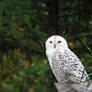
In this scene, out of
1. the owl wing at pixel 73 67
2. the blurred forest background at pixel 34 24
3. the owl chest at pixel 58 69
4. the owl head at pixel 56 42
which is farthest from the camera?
the blurred forest background at pixel 34 24

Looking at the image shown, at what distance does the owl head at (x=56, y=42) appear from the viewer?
2.65 meters

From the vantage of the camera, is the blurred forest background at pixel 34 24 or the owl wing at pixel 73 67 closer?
the owl wing at pixel 73 67

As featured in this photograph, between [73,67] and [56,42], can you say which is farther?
[56,42]

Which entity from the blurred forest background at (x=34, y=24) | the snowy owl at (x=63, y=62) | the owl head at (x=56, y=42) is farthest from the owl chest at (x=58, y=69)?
the blurred forest background at (x=34, y=24)

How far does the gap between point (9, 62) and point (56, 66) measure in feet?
5.74

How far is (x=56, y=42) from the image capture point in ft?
8.96

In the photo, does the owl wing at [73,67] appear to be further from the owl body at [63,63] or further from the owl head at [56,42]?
the owl head at [56,42]

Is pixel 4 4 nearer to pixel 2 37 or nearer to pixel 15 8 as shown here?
pixel 15 8

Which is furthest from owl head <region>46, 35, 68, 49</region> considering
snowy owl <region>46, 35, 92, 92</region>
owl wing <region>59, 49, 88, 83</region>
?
owl wing <region>59, 49, 88, 83</region>

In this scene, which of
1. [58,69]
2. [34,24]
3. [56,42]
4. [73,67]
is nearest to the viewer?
[73,67]

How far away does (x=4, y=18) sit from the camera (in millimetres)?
3584

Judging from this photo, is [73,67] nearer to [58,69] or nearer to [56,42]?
[58,69]

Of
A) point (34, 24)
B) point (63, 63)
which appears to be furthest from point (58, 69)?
point (34, 24)

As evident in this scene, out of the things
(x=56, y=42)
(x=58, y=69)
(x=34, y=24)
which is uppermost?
(x=34, y=24)
